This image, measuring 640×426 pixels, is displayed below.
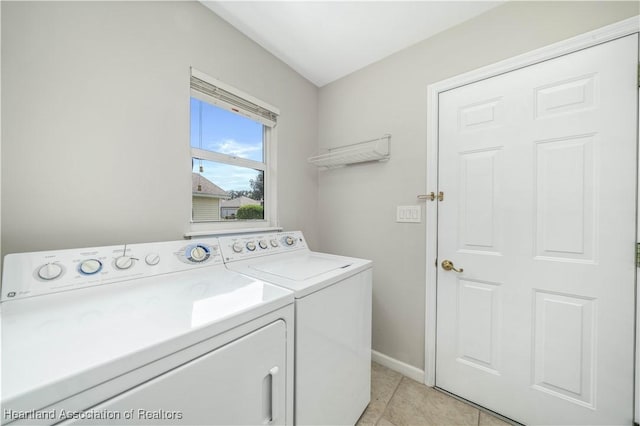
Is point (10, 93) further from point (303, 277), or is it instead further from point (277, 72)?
point (277, 72)

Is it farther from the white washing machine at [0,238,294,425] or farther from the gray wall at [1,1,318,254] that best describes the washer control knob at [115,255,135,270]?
the gray wall at [1,1,318,254]

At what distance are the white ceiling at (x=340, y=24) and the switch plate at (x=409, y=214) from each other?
4.23 ft

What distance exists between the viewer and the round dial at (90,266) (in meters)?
0.95

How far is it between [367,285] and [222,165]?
53.4 inches

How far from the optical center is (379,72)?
197cm

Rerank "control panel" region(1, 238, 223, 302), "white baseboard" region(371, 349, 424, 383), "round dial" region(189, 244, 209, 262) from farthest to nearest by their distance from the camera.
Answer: "white baseboard" region(371, 349, 424, 383) < "round dial" region(189, 244, 209, 262) < "control panel" region(1, 238, 223, 302)

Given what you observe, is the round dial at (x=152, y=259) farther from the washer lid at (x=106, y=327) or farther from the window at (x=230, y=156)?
the window at (x=230, y=156)

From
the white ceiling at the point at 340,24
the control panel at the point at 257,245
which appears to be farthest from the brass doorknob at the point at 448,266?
the white ceiling at the point at 340,24

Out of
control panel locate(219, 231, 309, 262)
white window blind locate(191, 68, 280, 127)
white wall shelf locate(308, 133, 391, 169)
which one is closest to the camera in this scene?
control panel locate(219, 231, 309, 262)

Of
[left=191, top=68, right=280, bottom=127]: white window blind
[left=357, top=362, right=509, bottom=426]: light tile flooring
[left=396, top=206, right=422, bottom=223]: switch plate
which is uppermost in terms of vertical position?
[left=191, top=68, right=280, bottom=127]: white window blind

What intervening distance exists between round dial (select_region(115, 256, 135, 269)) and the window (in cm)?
46

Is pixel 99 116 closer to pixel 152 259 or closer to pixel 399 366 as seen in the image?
pixel 152 259

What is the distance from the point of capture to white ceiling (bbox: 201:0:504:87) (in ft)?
4.84

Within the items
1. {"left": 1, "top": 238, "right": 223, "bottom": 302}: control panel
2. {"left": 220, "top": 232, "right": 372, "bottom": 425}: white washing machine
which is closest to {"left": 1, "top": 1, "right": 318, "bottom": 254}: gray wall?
{"left": 1, "top": 238, "right": 223, "bottom": 302}: control panel
